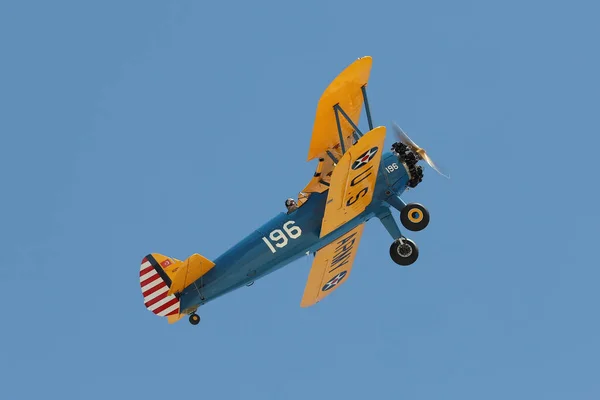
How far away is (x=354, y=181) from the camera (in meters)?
16.4

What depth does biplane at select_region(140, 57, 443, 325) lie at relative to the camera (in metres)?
17.0

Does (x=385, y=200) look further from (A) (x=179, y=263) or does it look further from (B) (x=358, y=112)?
(A) (x=179, y=263)

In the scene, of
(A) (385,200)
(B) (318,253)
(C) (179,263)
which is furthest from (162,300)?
(A) (385,200)

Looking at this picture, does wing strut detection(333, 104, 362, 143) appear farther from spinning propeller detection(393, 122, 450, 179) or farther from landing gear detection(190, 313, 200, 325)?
landing gear detection(190, 313, 200, 325)

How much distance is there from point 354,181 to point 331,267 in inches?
96.6

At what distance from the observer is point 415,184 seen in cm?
1728

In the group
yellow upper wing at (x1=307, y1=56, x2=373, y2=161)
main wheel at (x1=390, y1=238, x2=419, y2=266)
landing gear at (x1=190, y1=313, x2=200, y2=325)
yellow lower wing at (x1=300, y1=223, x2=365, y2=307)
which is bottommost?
main wheel at (x1=390, y1=238, x2=419, y2=266)

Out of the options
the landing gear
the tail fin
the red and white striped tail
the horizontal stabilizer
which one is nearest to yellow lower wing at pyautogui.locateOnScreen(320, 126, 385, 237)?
the horizontal stabilizer

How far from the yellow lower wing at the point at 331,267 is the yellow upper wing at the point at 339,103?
1576 mm

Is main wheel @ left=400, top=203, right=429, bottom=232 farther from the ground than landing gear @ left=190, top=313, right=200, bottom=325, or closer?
closer

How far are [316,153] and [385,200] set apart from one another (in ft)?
4.56

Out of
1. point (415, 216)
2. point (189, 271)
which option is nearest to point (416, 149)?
point (415, 216)

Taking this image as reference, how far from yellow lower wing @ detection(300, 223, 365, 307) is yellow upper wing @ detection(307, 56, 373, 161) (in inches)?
62.0

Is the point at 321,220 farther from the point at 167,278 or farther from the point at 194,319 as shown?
the point at 167,278
